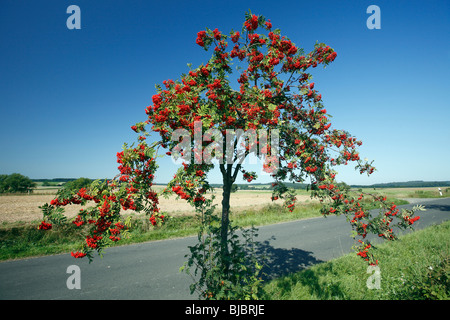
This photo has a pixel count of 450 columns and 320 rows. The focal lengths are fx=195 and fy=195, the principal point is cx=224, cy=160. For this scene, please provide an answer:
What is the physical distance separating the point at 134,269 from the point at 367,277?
769 centimetres

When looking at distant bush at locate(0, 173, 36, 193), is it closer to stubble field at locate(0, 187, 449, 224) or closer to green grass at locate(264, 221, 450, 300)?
stubble field at locate(0, 187, 449, 224)

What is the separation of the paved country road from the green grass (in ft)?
3.16

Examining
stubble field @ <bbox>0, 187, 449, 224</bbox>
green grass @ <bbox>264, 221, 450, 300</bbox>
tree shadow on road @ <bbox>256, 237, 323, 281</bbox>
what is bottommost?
stubble field @ <bbox>0, 187, 449, 224</bbox>

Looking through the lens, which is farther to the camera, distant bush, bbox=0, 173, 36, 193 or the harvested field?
distant bush, bbox=0, 173, 36, 193

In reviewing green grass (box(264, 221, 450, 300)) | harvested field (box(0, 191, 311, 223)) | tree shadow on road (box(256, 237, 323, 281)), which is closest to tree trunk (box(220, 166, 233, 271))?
green grass (box(264, 221, 450, 300))

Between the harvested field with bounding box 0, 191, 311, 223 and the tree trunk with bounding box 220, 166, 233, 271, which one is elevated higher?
the tree trunk with bounding box 220, 166, 233, 271

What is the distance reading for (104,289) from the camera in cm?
573

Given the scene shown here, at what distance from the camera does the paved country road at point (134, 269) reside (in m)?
5.55

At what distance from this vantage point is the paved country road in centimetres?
555

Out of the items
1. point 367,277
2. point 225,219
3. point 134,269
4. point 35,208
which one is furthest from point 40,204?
point 367,277

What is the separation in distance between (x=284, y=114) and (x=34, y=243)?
13653 millimetres
